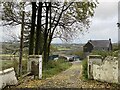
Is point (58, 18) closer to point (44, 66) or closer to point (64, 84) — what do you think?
point (44, 66)

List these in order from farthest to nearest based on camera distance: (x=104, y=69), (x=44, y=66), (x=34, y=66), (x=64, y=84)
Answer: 1. (x=44, y=66)
2. (x=34, y=66)
3. (x=104, y=69)
4. (x=64, y=84)

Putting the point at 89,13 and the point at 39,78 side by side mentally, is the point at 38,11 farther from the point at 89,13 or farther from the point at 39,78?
the point at 39,78

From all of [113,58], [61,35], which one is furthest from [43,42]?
[113,58]

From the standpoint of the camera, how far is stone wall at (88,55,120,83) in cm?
900

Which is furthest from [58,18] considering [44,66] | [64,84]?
[64,84]

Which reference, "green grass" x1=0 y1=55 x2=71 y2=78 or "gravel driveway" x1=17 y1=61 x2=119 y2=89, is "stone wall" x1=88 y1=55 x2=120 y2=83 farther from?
→ "green grass" x1=0 y1=55 x2=71 y2=78

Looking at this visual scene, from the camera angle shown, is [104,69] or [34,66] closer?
[104,69]

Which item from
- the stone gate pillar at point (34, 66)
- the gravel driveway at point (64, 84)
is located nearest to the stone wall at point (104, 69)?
the gravel driveway at point (64, 84)

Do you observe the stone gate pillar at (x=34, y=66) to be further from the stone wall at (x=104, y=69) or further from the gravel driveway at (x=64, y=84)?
the stone wall at (x=104, y=69)

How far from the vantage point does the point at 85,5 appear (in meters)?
16.6

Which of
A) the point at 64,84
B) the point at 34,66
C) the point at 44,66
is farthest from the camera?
the point at 44,66

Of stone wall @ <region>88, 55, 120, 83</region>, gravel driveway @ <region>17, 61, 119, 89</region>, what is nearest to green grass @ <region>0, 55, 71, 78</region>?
gravel driveway @ <region>17, 61, 119, 89</region>

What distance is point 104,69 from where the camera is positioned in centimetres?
1006

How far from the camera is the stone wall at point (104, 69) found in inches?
354
